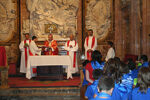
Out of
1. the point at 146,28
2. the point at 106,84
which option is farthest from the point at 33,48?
the point at 106,84

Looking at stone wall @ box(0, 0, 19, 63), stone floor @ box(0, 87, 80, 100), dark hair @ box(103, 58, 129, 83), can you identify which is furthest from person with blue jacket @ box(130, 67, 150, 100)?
stone wall @ box(0, 0, 19, 63)

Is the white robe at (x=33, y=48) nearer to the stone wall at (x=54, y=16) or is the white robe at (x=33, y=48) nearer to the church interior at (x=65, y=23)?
the church interior at (x=65, y=23)

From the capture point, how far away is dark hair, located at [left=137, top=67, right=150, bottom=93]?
3156mm

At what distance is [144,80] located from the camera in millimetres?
3168

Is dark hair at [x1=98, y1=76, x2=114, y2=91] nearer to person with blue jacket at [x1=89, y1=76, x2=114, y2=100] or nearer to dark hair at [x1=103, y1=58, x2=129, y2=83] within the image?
person with blue jacket at [x1=89, y1=76, x2=114, y2=100]

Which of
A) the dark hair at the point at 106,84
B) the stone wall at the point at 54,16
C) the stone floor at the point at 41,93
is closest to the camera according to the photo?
the dark hair at the point at 106,84

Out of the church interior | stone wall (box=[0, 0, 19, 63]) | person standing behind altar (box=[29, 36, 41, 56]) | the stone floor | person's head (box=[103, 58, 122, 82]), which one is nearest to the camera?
person's head (box=[103, 58, 122, 82])

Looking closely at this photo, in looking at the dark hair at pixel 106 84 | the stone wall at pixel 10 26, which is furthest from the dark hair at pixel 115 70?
the stone wall at pixel 10 26

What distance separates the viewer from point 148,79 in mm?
3162

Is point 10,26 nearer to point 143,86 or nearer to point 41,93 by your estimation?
point 41,93

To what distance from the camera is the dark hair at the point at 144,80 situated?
316 cm

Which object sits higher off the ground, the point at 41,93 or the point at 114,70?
the point at 114,70

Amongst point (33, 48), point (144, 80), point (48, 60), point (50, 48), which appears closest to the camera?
point (144, 80)

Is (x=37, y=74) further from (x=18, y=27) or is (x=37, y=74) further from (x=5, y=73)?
(x=18, y=27)
